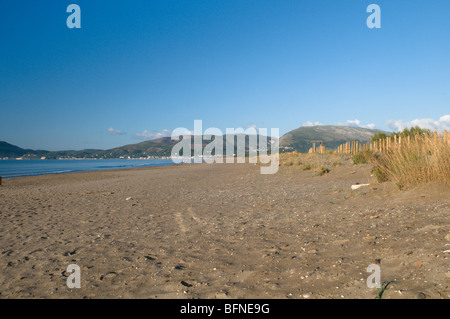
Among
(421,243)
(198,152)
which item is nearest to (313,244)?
(421,243)

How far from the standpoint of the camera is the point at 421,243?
3584mm

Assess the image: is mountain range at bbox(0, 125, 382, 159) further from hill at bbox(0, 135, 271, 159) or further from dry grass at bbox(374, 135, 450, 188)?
dry grass at bbox(374, 135, 450, 188)

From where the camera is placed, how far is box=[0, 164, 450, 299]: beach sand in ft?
10.00

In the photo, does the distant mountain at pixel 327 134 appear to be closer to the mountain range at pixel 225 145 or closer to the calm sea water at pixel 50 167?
the mountain range at pixel 225 145

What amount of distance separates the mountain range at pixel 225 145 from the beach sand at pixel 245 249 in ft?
259

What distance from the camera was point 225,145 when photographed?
4279 inches

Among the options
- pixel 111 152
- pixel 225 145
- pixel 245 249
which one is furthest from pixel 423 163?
pixel 111 152

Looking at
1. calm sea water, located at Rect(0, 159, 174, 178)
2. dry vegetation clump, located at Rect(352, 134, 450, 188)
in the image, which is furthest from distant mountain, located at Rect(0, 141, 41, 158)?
dry vegetation clump, located at Rect(352, 134, 450, 188)

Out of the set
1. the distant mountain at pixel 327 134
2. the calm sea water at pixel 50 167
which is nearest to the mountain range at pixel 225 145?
the distant mountain at pixel 327 134

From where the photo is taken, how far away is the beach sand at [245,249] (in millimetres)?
3047

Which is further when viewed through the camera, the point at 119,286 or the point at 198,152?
the point at 198,152

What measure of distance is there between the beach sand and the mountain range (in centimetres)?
7894
